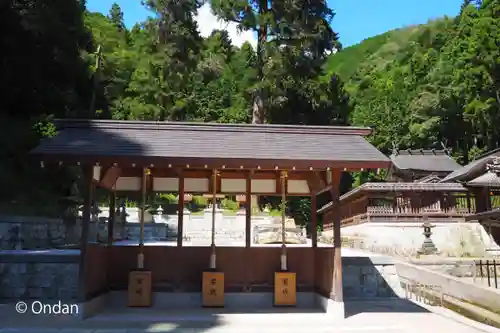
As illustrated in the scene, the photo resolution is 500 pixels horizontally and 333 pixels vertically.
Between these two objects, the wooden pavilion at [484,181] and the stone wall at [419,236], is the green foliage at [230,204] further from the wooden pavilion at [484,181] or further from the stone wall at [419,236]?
the wooden pavilion at [484,181]

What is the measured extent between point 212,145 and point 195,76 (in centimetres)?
1871

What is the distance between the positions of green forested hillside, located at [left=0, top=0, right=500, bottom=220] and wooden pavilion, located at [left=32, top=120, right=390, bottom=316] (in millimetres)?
8610

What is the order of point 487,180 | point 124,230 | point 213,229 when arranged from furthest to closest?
point 124,230
point 487,180
point 213,229

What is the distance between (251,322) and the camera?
739 cm

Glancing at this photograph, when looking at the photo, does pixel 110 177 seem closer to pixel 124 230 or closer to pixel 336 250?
pixel 336 250

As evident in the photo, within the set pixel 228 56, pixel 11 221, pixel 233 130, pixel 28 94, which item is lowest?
pixel 11 221

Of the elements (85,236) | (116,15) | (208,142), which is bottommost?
(85,236)

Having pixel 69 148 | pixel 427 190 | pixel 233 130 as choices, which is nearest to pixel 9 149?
pixel 69 148

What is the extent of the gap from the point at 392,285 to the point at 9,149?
14.2 metres

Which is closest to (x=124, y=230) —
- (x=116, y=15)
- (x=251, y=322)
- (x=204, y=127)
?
(x=204, y=127)

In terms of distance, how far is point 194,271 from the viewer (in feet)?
29.9

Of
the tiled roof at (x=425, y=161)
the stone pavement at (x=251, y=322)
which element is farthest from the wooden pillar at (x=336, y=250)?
the tiled roof at (x=425, y=161)

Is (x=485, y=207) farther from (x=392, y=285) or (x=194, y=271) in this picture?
(x=194, y=271)

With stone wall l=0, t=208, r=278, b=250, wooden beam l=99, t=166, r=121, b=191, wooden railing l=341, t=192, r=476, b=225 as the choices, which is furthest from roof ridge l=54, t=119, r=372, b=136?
wooden railing l=341, t=192, r=476, b=225
